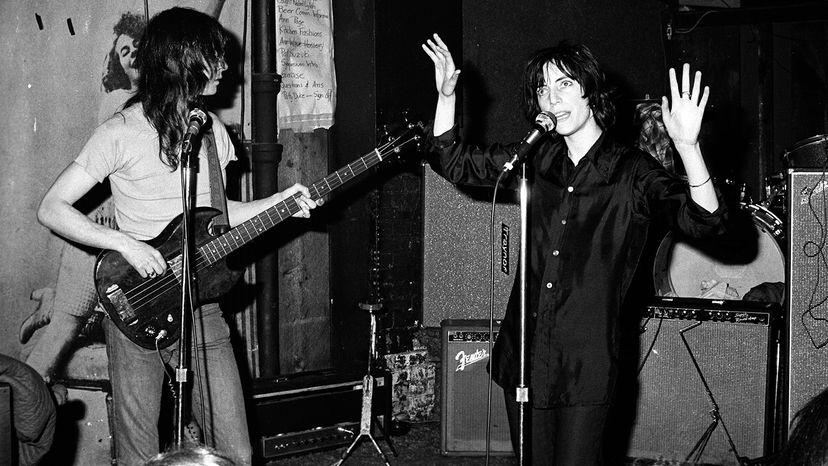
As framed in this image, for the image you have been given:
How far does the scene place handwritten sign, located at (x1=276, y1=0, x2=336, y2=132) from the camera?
5.08 metres

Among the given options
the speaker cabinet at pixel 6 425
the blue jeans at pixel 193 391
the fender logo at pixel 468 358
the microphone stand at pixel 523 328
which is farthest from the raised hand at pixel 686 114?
the fender logo at pixel 468 358

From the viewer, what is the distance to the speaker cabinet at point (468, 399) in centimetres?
468

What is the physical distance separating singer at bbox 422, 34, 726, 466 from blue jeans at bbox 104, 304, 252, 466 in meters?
1.01

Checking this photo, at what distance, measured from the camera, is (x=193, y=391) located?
331 centimetres

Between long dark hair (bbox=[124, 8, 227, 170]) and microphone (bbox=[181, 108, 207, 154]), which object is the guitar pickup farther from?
microphone (bbox=[181, 108, 207, 154])

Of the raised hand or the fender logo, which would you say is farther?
the fender logo

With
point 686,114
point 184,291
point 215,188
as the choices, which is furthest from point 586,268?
point 215,188

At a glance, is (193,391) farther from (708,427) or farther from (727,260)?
(727,260)

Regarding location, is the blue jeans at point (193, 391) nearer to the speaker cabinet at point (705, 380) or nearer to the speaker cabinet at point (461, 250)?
the speaker cabinet at point (461, 250)

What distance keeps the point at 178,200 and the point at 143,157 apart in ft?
0.68

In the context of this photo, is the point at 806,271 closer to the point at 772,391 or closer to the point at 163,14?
the point at 772,391

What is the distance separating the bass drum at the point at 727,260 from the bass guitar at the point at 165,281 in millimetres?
2788

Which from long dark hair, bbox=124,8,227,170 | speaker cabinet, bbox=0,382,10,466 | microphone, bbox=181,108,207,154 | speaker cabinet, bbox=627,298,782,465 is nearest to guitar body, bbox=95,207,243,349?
long dark hair, bbox=124,8,227,170

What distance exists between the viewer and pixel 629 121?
584 centimetres
